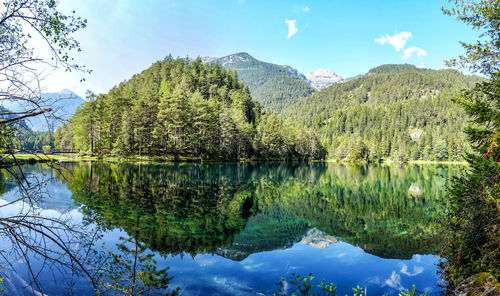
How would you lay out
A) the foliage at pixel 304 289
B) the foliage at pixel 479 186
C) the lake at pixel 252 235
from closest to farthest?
the foliage at pixel 304 289 → the foliage at pixel 479 186 → the lake at pixel 252 235

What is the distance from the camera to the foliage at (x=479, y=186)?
24.7ft

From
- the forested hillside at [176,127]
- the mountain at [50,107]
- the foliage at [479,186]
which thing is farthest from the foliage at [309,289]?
the forested hillside at [176,127]

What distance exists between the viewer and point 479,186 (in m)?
8.07

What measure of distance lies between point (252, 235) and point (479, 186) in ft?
36.1

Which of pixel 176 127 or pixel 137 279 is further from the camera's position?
pixel 176 127

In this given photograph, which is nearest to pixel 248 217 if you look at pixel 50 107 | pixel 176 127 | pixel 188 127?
pixel 50 107

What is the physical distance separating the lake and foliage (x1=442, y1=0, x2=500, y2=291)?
2.05 m

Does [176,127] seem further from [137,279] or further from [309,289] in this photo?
[309,289]

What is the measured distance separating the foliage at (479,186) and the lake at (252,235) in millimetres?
2049

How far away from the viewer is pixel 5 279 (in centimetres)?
828

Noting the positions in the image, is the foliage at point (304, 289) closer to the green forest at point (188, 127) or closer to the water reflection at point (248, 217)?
the water reflection at point (248, 217)

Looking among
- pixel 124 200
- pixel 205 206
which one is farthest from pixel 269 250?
pixel 124 200

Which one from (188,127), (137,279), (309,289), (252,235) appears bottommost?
(252,235)

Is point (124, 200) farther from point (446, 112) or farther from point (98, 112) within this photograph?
point (446, 112)
